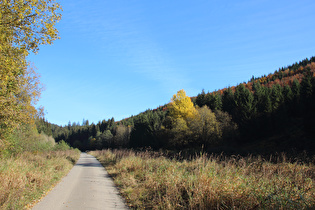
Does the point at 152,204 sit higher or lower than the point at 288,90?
lower

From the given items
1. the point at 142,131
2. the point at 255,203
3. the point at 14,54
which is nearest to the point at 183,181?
the point at 255,203

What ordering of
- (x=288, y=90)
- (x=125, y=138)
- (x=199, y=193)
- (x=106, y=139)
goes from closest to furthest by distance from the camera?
1. (x=199, y=193)
2. (x=288, y=90)
3. (x=125, y=138)
4. (x=106, y=139)

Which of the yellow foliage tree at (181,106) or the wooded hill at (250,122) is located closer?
the wooded hill at (250,122)

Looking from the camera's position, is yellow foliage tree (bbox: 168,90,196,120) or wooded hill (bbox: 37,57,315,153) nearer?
wooded hill (bbox: 37,57,315,153)

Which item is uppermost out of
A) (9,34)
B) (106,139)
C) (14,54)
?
(9,34)

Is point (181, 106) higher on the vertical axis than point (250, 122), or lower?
higher

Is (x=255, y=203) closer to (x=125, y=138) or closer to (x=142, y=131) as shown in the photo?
(x=142, y=131)

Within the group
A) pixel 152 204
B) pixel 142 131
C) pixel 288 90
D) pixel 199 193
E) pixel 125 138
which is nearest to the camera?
pixel 199 193

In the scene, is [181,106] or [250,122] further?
[250,122]

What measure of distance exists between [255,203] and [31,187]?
8.63 m

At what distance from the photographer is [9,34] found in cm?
710

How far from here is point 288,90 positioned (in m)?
53.8

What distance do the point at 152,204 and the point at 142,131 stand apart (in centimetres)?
6852

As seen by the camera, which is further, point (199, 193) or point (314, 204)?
point (199, 193)
